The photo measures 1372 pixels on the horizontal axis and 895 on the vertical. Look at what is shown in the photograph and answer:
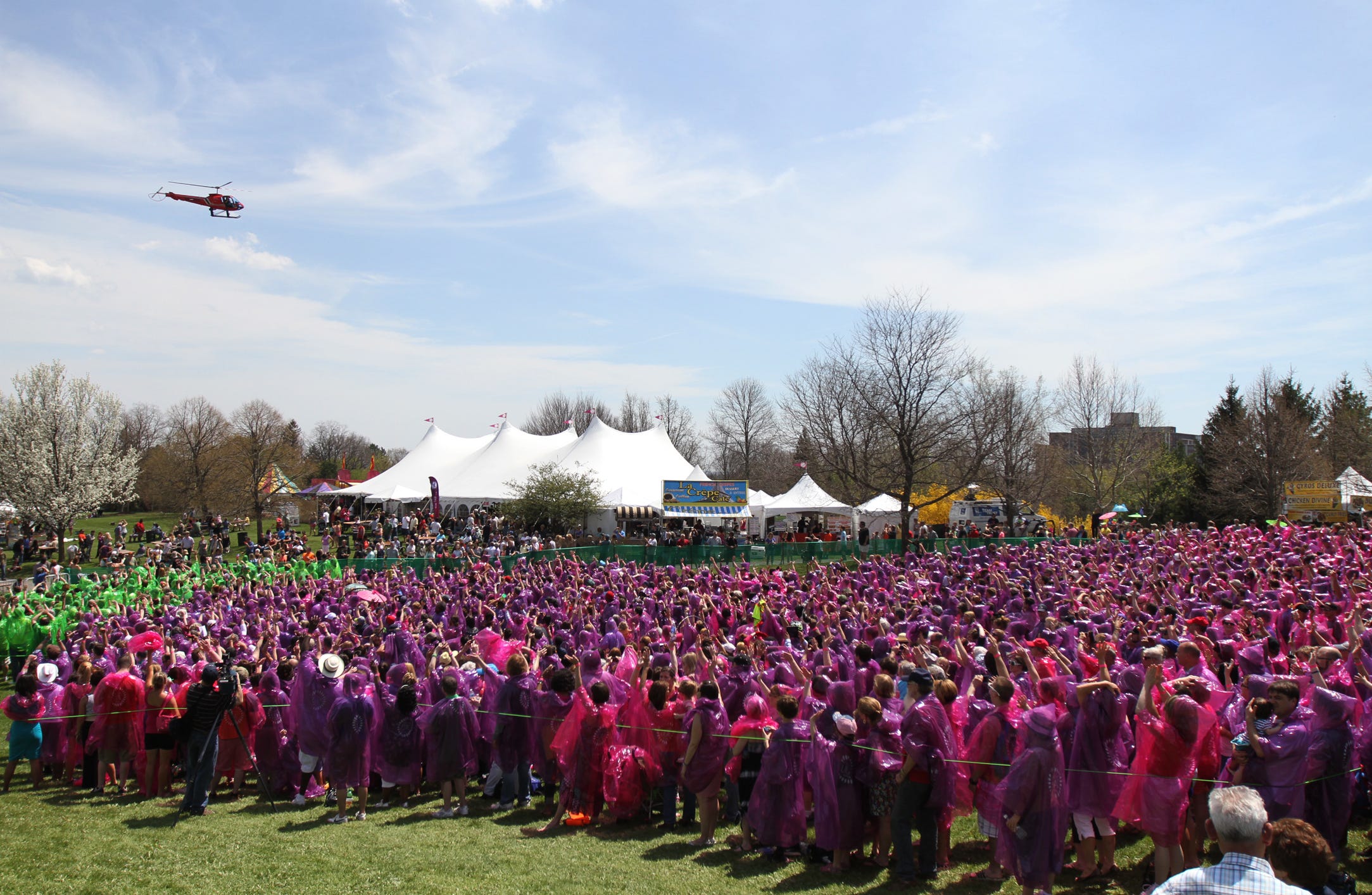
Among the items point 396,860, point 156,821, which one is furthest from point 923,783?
point 156,821

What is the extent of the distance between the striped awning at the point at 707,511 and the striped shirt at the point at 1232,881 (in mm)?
31981

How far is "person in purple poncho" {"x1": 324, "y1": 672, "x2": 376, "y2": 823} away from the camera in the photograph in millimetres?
8156

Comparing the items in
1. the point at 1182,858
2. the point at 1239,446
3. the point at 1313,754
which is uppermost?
the point at 1239,446

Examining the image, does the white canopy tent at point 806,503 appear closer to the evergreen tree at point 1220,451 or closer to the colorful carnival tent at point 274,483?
the evergreen tree at point 1220,451

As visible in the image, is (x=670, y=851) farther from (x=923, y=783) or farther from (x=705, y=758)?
(x=923, y=783)

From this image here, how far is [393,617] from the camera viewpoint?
14.1 m

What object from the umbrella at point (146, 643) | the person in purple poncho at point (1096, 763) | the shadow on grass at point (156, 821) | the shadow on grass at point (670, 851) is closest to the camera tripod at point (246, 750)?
the shadow on grass at point (156, 821)

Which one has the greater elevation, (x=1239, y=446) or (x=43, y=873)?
(x=1239, y=446)

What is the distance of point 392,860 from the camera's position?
6.99 meters

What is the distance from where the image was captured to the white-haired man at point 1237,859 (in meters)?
2.98

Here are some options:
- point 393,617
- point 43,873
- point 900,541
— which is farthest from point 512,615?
point 900,541

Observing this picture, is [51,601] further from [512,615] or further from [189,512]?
[189,512]

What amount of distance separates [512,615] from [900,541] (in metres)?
18.8

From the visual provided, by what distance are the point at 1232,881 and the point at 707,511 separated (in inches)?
1273
